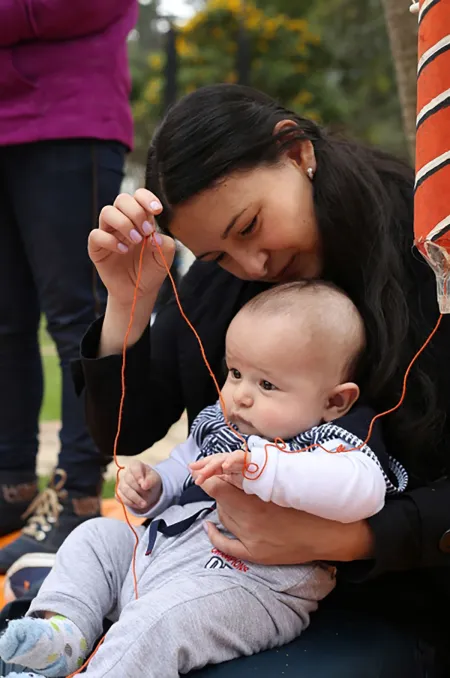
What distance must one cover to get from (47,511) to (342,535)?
1.12 m

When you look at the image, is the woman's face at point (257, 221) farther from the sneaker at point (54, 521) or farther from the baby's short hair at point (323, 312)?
the sneaker at point (54, 521)

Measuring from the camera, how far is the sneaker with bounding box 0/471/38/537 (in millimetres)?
2199

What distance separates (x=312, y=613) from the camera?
1237mm

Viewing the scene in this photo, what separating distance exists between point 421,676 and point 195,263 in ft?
2.81

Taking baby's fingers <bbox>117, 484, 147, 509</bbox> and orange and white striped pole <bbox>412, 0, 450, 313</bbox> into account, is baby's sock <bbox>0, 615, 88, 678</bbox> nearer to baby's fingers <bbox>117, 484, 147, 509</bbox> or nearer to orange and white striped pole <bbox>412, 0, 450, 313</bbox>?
baby's fingers <bbox>117, 484, 147, 509</bbox>

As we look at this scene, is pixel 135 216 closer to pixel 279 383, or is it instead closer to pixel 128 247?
pixel 128 247

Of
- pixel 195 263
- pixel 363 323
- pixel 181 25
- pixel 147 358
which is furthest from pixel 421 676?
pixel 181 25

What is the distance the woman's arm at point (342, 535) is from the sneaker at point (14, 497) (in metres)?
1.17

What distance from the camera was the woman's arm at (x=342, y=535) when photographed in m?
1.14

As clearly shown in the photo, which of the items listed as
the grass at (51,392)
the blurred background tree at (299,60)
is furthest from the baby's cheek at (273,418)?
the blurred background tree at (299,60)

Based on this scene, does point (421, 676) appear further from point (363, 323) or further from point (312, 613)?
point (363, 323)

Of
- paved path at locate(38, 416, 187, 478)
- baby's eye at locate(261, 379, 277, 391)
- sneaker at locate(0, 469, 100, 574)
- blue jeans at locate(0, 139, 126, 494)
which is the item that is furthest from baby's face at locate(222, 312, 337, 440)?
paved path at locate(38, 416, 187, 478)

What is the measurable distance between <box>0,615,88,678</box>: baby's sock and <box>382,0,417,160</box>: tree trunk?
176 centimetres

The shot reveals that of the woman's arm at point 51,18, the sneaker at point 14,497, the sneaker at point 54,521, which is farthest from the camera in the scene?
the sneaker at point 14,497
